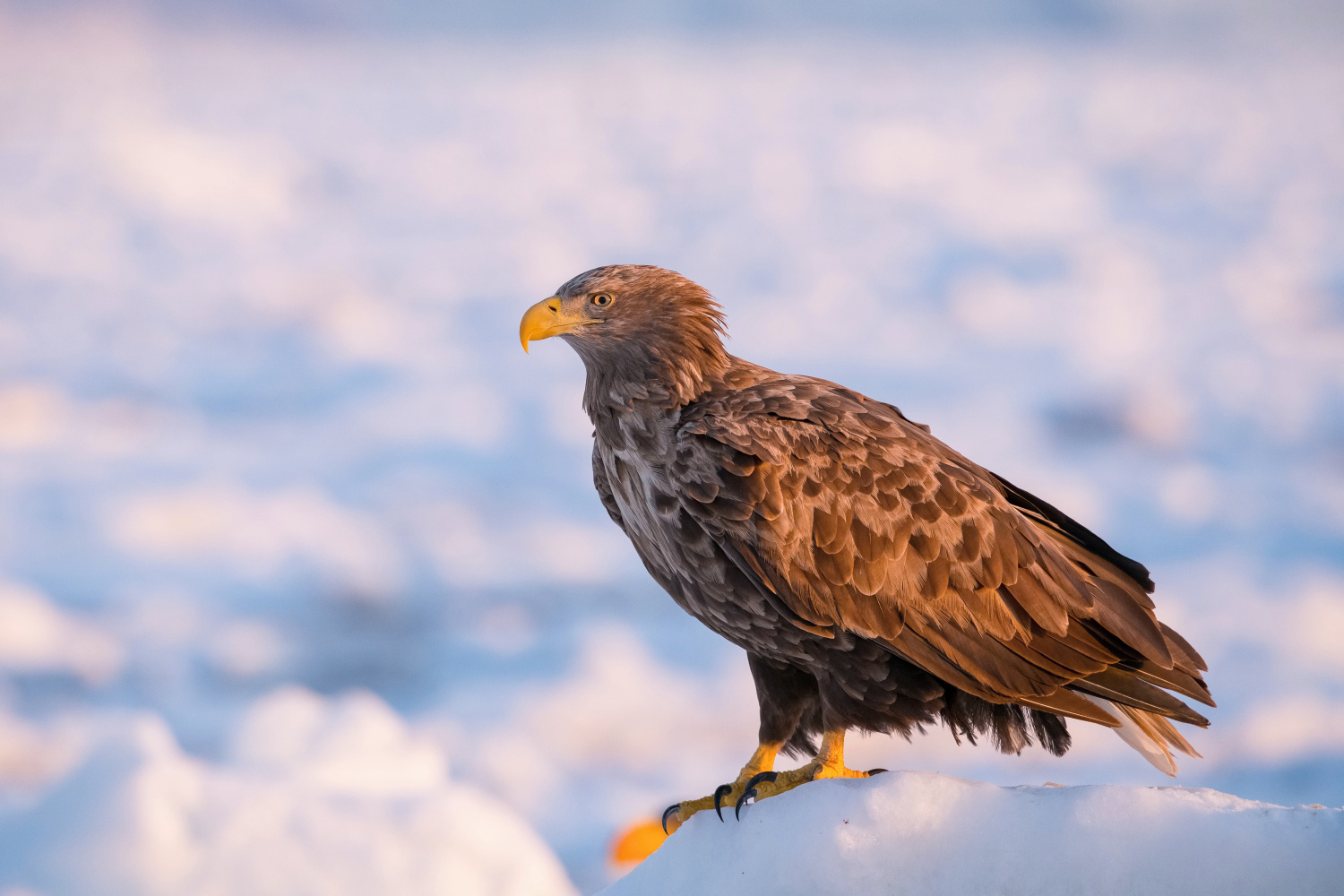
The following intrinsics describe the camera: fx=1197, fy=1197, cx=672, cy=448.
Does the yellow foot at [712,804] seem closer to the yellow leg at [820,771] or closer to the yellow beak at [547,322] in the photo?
the yellow leg at [820,771]

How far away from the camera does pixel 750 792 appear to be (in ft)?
20.0

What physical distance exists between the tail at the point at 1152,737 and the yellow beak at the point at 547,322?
3.48 meters

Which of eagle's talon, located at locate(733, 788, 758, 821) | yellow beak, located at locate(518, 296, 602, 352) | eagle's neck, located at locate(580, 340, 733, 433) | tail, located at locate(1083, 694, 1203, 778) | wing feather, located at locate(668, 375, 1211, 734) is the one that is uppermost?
yellow beak, located at locate(518, 296, 602, 352)

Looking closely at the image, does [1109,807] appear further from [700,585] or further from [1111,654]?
[700,585]

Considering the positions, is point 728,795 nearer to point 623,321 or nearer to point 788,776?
point 788,776

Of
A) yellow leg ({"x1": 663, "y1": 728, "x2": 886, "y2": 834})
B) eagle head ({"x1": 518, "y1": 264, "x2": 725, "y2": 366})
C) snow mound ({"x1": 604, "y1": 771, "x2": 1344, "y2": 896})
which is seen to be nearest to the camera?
snow mound ({"x1": 604, "y1": 771, "x2": 1344, "y2": 896})

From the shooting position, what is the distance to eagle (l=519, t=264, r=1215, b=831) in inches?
225

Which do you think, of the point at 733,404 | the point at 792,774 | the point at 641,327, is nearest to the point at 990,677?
the point at 792,774

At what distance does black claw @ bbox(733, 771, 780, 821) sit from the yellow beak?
253cm

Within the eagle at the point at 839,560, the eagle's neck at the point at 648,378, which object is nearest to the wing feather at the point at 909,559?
the eagle at the point at 839,560

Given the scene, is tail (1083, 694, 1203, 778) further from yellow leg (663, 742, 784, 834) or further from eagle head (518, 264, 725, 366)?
eagle head (518, 264, 725, 366)

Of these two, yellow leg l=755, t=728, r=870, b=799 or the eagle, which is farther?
yellow leg l=755, t=728, r=870, b=799

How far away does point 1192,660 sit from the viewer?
624cm

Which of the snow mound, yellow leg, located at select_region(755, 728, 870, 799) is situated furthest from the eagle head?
the snow mound
